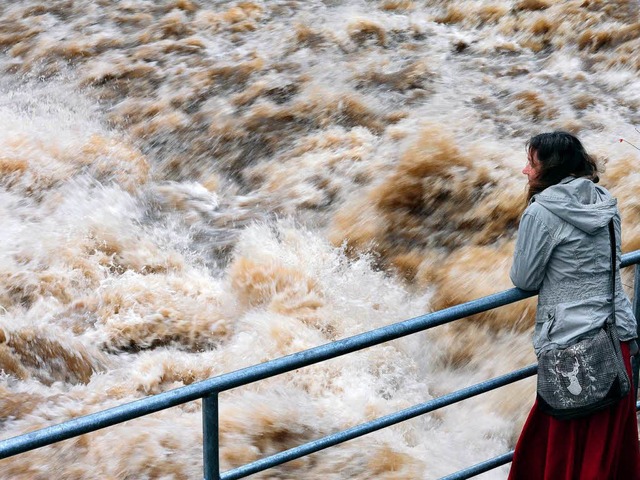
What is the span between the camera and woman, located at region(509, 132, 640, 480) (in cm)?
269

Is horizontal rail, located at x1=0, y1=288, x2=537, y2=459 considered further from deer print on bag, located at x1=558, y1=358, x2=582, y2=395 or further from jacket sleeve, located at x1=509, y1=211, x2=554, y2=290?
deer print on bag, located at x1=558, y1=358, x2=582, y2=395

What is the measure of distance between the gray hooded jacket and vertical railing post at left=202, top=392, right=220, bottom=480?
114 cm

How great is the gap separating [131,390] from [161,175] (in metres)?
3.39

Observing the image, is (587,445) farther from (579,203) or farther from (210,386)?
(210,386)

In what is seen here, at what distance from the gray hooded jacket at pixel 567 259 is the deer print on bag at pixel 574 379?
8 cm

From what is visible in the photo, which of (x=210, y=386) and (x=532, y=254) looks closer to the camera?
(x=210, y=386)

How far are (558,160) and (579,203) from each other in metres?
0.18

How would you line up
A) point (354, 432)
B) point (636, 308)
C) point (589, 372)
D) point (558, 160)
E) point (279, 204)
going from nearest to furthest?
point (354, 432) < point (589, 372) < point (558, 160) < point (636, 308) < point (279, 204)

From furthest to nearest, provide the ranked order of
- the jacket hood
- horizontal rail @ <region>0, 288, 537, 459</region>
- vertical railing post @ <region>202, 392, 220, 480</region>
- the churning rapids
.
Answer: the churning rapids
the jacket hood
vertical railing post @ <region>202, 392, 220, 480</region>
horizontal rail @ <region>0, 288, 537, 459</region>

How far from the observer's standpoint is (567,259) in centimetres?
270

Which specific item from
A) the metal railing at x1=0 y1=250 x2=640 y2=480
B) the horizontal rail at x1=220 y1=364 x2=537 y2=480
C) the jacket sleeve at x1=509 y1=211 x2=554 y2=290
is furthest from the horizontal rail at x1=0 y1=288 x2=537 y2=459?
the horizontal rail at x1=220 y1=364 x2=537 y2=480

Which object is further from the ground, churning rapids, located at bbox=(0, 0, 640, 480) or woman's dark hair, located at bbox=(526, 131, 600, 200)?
woman's dark hair, located at bbox=(526, 131, 600, 200)

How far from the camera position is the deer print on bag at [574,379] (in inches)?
106

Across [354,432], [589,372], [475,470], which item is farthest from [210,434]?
[589,372]
